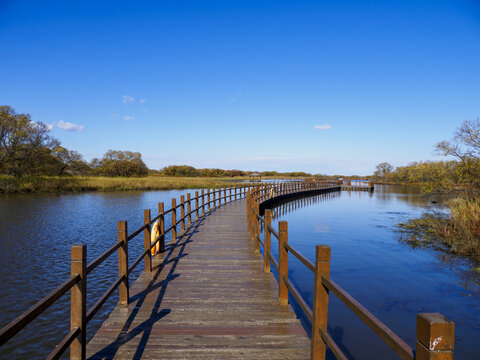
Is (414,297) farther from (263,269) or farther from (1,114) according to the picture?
(1,114)

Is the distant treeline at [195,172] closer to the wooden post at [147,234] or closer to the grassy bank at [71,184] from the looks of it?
the grassy bank at [71,184]

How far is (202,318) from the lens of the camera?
14.2 feet

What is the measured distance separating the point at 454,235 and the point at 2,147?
140ft

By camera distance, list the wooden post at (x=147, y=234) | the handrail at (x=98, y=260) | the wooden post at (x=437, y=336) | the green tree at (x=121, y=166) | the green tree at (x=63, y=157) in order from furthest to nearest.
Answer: the green tree at (x=121, y=166), the green tree at (x=63, y=157), the wooden post at (x=147, y=234), the handrail at (x=98, y=260), the wooden post at (x=437, y=336)

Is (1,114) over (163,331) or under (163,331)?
over

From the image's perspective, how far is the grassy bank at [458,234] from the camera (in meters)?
12.1

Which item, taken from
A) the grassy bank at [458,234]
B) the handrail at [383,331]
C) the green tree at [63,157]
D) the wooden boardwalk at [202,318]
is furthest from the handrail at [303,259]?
the green tree at [63,157]

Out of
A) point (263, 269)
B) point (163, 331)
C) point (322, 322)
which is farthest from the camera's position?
point (263, 269)

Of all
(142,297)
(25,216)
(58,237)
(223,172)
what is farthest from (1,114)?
(223,172)

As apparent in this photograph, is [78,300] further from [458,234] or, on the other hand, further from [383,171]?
[383,171]

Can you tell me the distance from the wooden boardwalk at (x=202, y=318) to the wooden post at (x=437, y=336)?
7.29ft

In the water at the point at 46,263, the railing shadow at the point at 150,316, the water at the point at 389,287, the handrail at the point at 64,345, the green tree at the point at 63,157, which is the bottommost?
the water at the point at 389,287

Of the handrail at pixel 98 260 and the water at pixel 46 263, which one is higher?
the handrail at pixel 98 260

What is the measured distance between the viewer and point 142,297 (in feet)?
16.7
